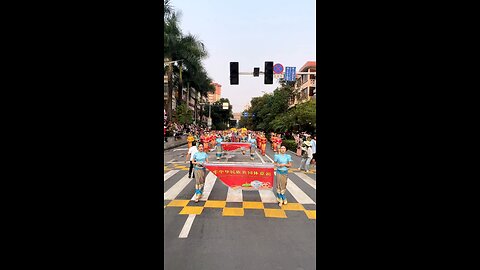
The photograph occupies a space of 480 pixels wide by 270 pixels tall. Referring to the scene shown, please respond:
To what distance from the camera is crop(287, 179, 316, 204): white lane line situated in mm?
7941

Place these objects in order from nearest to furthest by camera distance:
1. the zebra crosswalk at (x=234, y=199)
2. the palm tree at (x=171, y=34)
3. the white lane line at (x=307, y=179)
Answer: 1. the zebra crosswalk at (x=234, y=199)
2. the white lane line at (x=307, y=179)
3. the palm tree at (x=171, y=34)

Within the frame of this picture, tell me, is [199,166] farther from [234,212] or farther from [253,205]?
[253,205]

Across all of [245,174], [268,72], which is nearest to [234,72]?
[268,72]

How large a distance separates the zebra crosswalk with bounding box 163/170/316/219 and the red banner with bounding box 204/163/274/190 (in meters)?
0.52

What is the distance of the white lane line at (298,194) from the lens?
7941 millimetres

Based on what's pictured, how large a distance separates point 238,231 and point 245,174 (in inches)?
96.4

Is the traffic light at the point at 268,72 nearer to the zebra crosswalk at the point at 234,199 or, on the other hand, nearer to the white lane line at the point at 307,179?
the white lane line at the point at 307,179

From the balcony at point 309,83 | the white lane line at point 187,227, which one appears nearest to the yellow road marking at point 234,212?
the white lane line at point 187,227

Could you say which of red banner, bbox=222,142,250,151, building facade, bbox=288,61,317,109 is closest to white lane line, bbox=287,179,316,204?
red banner, bbox=222,142,250,151

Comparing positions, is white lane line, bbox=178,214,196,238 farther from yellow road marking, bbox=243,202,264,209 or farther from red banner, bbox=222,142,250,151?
red banner, bbox=222,142,250,151

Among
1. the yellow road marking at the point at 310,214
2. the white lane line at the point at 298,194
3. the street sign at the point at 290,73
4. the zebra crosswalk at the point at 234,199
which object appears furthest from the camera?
the street sign at the point at 290,73
